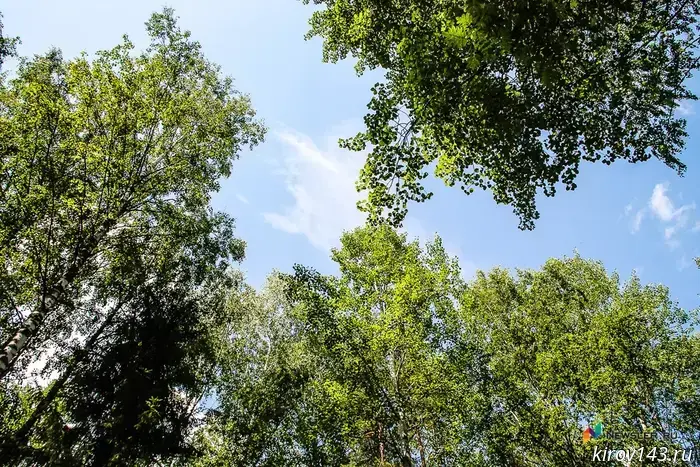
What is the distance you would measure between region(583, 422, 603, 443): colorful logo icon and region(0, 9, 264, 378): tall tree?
1757 centimetres

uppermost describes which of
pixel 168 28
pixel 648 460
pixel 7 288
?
pixel 168 28

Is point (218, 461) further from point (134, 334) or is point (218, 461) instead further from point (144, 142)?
point (144, 142)

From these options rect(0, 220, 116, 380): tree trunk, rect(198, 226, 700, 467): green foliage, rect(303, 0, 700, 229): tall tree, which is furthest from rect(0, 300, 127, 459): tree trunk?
rect(303, 0, 700, 229): tall tree

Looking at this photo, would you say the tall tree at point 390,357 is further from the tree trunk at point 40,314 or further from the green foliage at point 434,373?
the tree trunk at point 40,314

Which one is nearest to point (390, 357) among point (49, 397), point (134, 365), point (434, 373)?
point (434, 373)

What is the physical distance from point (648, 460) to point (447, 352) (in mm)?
9218

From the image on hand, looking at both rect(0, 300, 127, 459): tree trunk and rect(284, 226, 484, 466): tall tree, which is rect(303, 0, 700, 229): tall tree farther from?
rect(0, 300, 127, 459): tree trunk

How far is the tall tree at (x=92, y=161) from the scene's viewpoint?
10430 millimetres

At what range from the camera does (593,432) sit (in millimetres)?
15195

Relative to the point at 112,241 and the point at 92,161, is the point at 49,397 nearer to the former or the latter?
the point at 112,241

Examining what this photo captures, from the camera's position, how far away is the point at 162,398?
11.2 meters

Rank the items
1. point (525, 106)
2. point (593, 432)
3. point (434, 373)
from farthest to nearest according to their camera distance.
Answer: point (593, 432), point (434, 373), point (525, 106)

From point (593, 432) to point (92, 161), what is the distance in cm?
2062

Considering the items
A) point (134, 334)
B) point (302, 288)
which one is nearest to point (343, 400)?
point (302, 288)
